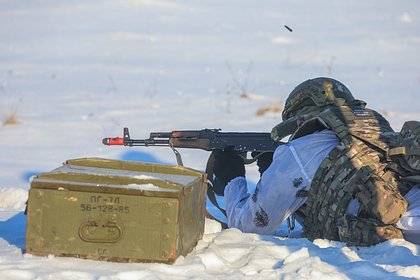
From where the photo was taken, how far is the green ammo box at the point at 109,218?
415 centimetres

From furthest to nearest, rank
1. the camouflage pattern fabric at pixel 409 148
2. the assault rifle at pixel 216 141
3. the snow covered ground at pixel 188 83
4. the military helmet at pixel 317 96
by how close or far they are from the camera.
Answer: the assault rifle at pixel 216 141, the military helmet at pixel 317 96, the camouflage pattern fabric at pixel 409 148, the snow covered ground at pixel 188 83

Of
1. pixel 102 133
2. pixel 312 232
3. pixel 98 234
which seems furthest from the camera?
pixel 102 133

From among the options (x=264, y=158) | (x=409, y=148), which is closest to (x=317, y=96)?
(x=409, y=148)

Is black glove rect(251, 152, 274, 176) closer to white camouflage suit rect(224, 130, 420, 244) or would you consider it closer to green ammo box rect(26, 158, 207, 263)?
white camouflage suit rect(224, 130, 420, 244)

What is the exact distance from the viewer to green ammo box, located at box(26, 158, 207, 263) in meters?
4.15

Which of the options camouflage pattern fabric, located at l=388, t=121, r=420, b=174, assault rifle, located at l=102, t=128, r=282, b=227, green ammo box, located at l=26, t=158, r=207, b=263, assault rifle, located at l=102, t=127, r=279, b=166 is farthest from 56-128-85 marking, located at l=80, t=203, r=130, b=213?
assault rifle, located at l=102, t=127, r=279, b=166

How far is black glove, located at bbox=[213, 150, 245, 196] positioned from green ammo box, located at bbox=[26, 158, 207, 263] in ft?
6.91

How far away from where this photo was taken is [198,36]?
18.1 m

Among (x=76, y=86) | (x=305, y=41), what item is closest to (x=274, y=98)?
(x=76, y=86)

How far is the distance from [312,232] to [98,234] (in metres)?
1.51

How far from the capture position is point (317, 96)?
217 inches

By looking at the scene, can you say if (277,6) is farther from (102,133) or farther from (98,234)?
(98,234)

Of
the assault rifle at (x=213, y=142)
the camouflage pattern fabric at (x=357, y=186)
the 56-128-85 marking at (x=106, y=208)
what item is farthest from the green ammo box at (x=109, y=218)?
the assault rifle at (x=213, y=142)

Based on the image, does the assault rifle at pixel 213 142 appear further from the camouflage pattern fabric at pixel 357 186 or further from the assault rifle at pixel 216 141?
the camouflage pattern fabric at pixel 357 186
